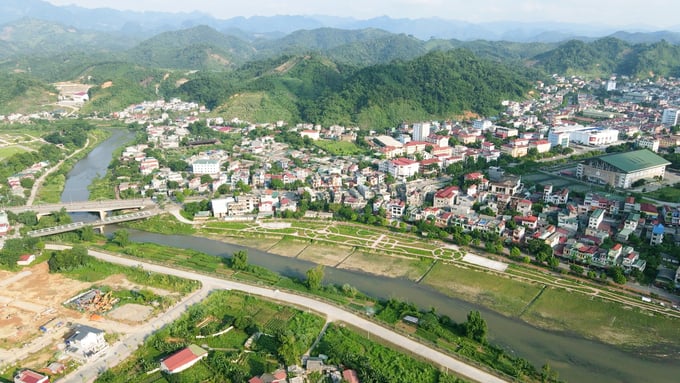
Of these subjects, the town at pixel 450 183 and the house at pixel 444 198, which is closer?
the town at pixel 450 183

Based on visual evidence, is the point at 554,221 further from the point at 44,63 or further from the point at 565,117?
the point at 44,63

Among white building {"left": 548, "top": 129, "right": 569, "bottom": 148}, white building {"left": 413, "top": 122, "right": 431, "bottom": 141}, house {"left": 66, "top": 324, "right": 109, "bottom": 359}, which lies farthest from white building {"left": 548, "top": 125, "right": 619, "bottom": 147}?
house {"left": 66, "top": 324, "right": 109, "bottom": 359}

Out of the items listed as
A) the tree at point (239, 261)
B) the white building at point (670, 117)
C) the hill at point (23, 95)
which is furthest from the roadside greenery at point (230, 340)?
the hill at point (23, 95)

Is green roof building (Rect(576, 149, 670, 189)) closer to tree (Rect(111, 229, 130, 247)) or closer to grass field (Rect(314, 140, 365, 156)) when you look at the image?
grass field (Rect(314, 140, 365, 156))

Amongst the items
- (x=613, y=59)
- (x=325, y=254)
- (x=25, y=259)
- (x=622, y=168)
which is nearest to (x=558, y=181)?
(x=622, y=168)

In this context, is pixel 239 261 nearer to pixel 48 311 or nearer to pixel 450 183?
pixel 48 311

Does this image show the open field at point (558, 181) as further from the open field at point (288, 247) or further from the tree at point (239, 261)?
the tree at point (239, 261)

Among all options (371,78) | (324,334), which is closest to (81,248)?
(324,334)
